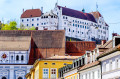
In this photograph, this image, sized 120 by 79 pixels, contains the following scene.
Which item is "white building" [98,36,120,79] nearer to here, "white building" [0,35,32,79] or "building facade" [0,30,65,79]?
"building facade" [0,30,65,79]

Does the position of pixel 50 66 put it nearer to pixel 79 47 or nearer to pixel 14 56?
pixel 14 56

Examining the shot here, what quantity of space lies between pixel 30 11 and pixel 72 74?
147784 millimetres

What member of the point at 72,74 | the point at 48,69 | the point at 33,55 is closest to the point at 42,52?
the point at 33,55

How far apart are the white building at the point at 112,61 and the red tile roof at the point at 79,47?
78.6 metres

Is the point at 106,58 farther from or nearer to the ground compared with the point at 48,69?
farther from the ground

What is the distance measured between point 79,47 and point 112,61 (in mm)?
82697

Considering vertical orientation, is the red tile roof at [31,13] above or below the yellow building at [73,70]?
above

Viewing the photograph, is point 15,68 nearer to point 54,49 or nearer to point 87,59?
point 54,49

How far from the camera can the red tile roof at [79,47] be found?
11225cm

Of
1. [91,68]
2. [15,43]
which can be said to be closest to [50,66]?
[91,68]

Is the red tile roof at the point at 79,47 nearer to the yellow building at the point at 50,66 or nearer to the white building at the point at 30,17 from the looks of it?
the yellow building at the point at 50,66

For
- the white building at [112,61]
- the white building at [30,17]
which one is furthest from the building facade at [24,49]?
the white building at [112,61]

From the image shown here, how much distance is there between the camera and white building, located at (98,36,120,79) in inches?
1174

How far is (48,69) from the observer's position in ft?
203
